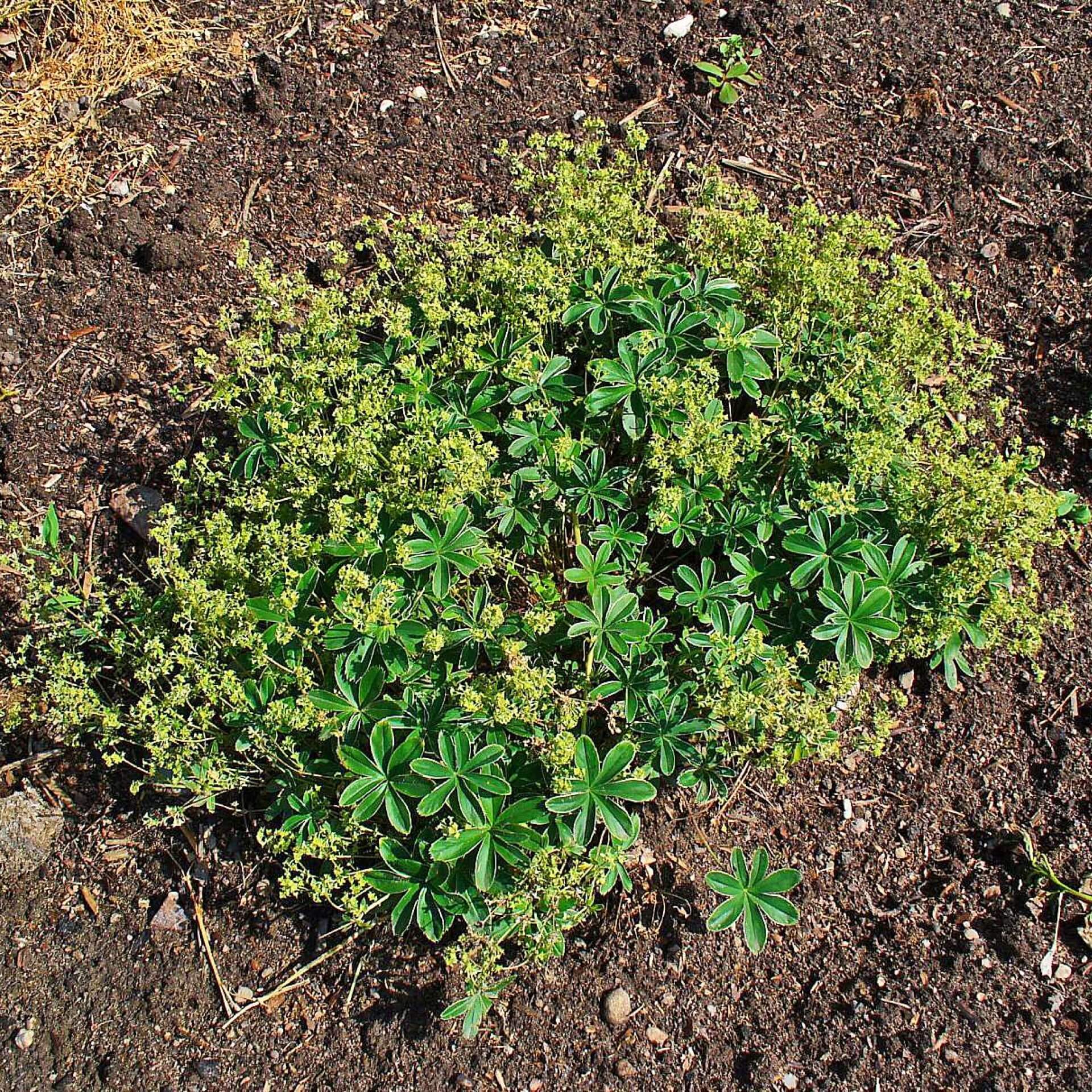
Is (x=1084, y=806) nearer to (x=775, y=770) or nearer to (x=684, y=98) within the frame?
(x=775, y=770)

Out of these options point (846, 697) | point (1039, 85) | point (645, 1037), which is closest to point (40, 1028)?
point (645, 1037)

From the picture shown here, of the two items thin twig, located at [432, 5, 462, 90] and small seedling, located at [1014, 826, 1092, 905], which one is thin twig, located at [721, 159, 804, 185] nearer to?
thin twig, located at [432, 5, 462, 90]

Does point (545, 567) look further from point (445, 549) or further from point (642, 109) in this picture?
point (642, 109)

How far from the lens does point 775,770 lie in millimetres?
2904

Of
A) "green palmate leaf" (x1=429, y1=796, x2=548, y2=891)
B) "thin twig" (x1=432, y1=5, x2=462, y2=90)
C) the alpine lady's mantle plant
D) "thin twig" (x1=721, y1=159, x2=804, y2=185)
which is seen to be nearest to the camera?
"green palmate leaf" (x1=429, y1=796, x2=548, y2=891)

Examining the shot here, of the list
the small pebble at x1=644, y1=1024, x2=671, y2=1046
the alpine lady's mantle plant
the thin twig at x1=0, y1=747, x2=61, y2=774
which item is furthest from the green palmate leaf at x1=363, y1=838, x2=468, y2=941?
the thin twig at x1=0, y1=747, x2=61, y2=774

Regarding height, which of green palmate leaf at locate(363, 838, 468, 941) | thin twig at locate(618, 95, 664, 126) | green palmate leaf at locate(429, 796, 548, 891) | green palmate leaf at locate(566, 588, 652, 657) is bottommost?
green palmate leaf at locate(363, 838, 468, 941)

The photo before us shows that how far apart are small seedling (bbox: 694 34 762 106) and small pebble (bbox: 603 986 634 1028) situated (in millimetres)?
3749

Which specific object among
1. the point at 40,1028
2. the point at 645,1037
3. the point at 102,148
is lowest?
the point at 645,1037

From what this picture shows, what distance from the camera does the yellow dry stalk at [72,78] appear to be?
170 inches

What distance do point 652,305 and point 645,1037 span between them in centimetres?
210

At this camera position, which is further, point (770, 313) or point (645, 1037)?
point (770, 313)

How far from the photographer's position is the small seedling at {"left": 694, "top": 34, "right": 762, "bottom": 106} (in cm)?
452

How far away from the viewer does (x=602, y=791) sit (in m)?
2.49
